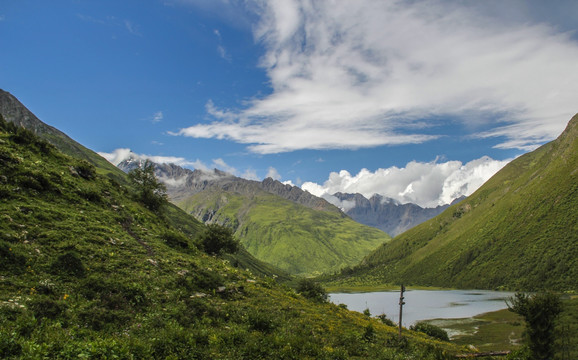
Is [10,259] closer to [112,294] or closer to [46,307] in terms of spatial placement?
[46,307]

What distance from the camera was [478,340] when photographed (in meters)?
68.4

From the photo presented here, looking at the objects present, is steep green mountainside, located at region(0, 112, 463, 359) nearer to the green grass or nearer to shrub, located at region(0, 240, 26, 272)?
shrub, located at region(0, 240, 26, 272)

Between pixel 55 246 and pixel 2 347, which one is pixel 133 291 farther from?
pixel 2 347

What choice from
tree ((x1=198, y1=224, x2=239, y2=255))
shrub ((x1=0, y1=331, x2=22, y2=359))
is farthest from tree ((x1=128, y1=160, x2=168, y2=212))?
shrub ((x1=0, y1=331, x2=22, y2=359))

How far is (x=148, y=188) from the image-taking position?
5459 centimetres

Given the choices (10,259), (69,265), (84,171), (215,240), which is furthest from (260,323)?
(215,240)

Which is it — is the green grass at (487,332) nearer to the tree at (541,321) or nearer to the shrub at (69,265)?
the tree at (541,321)

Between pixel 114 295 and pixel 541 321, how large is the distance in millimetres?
44023

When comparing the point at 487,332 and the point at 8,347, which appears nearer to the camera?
the point at 8,347

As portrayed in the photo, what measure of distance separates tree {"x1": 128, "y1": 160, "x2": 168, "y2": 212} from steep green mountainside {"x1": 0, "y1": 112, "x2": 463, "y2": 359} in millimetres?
12916

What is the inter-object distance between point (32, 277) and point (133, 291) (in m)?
6.04

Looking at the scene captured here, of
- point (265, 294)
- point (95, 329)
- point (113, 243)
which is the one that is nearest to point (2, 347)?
point (95, 329)

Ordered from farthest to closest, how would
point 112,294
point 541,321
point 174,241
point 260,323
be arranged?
1. point 174,241
2. point 541,321
3. point 260,323
4. point 112,294

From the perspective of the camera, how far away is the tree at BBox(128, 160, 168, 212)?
53469 mm
